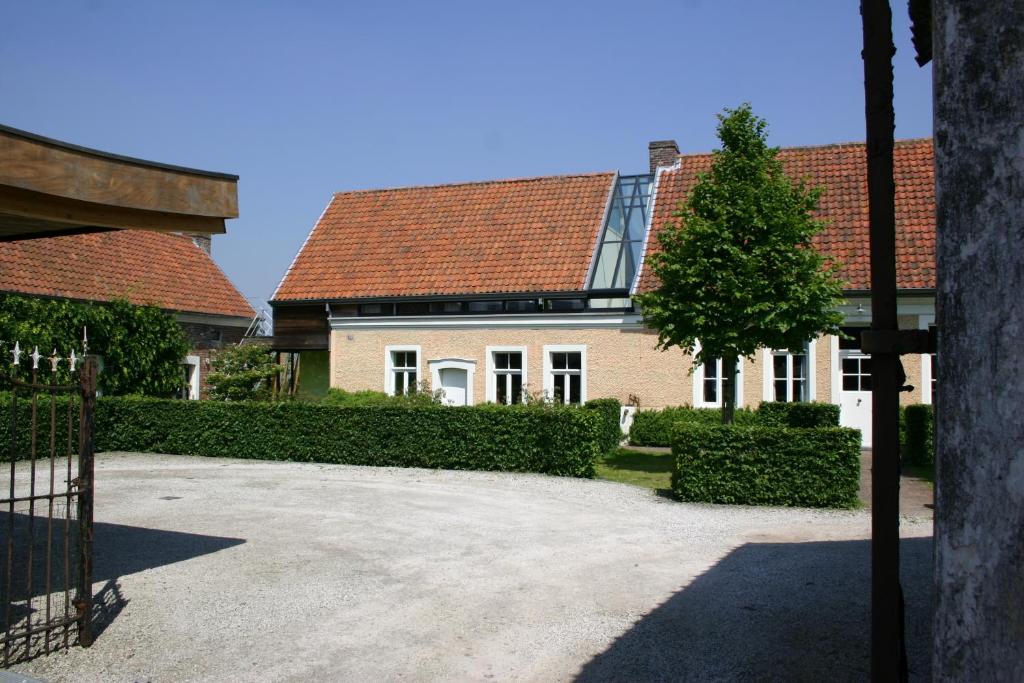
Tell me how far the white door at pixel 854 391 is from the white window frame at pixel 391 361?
438 inches

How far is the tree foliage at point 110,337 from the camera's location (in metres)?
19.2

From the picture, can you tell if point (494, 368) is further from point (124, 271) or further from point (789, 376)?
point (124, 271)

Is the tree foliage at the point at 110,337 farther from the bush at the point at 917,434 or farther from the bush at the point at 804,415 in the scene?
the bush at the point at 917,434

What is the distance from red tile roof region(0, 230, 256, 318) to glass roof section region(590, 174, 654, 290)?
39.3ft

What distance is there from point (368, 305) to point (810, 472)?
52.6ft

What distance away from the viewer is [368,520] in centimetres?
1148

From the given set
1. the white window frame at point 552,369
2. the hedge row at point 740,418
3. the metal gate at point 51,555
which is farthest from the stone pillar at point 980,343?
the white window frame at point 552,369

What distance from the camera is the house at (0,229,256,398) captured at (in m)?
22.6

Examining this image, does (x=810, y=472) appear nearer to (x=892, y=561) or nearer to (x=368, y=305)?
(x=892, y=561)

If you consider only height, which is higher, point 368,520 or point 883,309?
point 883,309

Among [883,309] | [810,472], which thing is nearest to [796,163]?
[810,472]

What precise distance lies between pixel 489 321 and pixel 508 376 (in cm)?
160

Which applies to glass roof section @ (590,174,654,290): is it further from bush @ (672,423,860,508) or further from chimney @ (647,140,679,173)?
bush @ (672,423,860,508)

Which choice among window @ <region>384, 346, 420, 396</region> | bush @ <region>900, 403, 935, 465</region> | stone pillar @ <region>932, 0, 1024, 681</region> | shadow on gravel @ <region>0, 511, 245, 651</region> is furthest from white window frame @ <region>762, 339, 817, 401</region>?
stone pillar @ <region>932, 0, 1024, 681</region>
